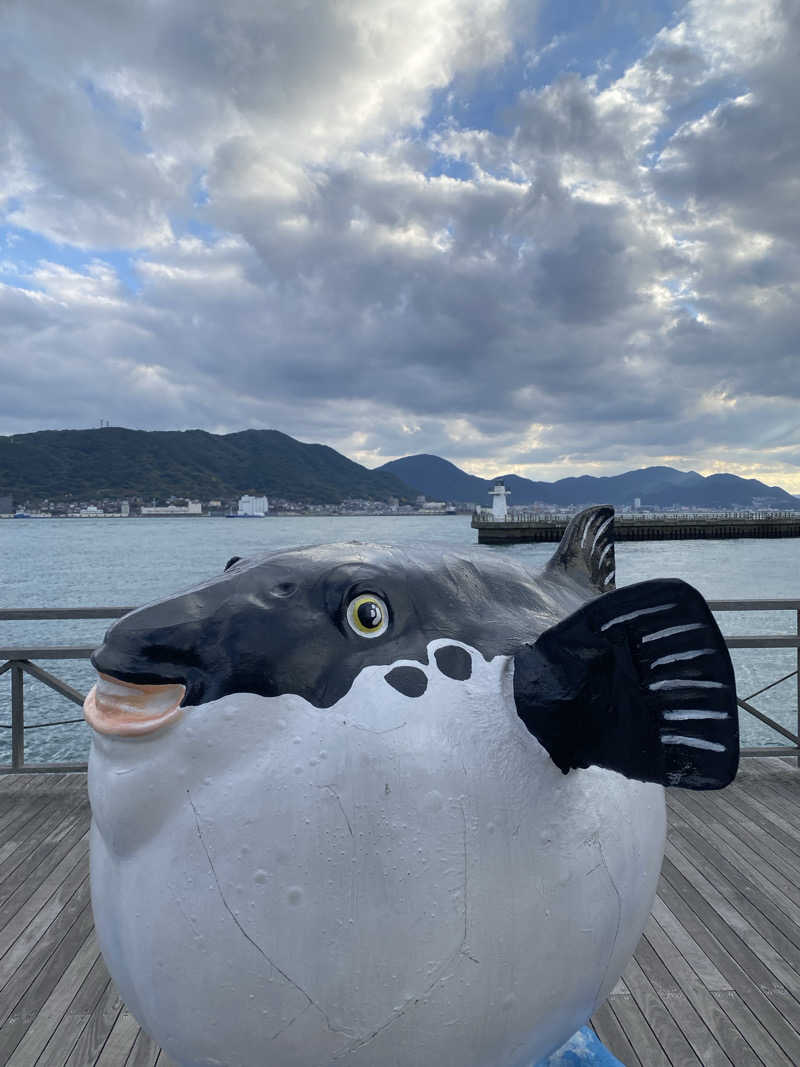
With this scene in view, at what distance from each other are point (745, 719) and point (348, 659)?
13223mm

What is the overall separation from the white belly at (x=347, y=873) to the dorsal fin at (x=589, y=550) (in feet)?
2.86

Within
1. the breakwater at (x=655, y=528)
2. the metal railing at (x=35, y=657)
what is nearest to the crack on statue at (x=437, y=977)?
the metal railing at (x=35, y=657)

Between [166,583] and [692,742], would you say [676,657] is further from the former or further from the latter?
[166,583]

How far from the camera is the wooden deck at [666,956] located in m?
2.50

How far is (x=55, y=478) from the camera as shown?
9988 cm

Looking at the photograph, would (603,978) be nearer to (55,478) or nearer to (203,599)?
(203,599)

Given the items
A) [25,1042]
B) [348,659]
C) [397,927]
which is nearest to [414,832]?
[397,927]

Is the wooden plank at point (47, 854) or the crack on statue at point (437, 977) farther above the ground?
the crack on statue at point (437, 977)

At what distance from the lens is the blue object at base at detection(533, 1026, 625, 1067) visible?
6.74 feet

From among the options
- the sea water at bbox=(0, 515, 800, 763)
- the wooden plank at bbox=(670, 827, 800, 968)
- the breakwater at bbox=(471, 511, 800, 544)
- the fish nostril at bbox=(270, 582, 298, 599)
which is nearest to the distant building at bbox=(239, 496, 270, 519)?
the sea water at bbox=(0, 515, 800, 763)

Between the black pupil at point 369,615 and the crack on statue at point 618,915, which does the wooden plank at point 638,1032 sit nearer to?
the crack on statue at point 618,915

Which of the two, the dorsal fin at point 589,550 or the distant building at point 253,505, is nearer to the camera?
the dorsal fin at point 589,550

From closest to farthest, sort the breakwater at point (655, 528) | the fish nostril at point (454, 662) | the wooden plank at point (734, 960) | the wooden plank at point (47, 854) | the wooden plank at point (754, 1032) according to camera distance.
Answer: the fish nostril at point (454, 662) → the wooden plank at point (754, 1032) → the wooden plank at point (734, 960) → the wooden plank at point (47, 854) → the breakwater at point (655, 528)

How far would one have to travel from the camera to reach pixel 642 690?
4.22ft
